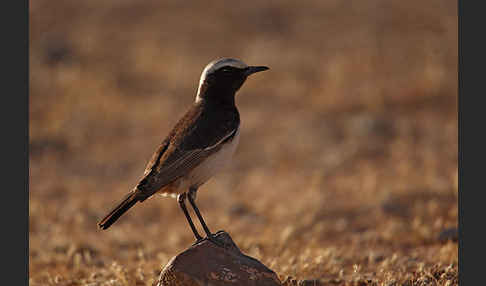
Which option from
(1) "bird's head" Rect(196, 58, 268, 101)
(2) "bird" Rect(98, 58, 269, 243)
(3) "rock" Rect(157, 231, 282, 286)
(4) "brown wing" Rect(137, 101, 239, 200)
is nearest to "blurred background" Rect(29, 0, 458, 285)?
(3) "rock" Rect(157, 231, 282, 286)

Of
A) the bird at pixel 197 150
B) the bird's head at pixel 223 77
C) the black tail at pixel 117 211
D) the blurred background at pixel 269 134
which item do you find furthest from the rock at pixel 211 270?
the bird's head at pixel 223 77

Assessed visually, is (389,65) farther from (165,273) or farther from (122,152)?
(165,273)

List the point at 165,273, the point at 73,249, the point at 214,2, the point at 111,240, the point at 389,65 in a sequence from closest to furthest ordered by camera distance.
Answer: the point at 165,273, the point at 73,249, the point at 111,240, the point at 389,65, the point at 214,2

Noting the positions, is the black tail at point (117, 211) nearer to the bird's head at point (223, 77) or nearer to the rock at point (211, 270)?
the rock at point (211, 270)

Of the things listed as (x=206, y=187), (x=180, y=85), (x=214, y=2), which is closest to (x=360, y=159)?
(x=206, y=187)

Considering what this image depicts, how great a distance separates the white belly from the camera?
19.0 ft

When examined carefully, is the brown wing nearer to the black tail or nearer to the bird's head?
the black tail

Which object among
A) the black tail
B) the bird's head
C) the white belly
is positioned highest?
the bird's head

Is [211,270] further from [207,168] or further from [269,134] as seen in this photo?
[269,134]

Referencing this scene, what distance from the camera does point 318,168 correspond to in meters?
12.1

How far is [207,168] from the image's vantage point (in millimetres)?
5781

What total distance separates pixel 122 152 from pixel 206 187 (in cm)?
246

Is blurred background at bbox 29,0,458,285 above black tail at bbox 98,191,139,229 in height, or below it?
above

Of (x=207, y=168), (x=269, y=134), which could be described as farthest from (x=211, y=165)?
(x=269, y=134)
